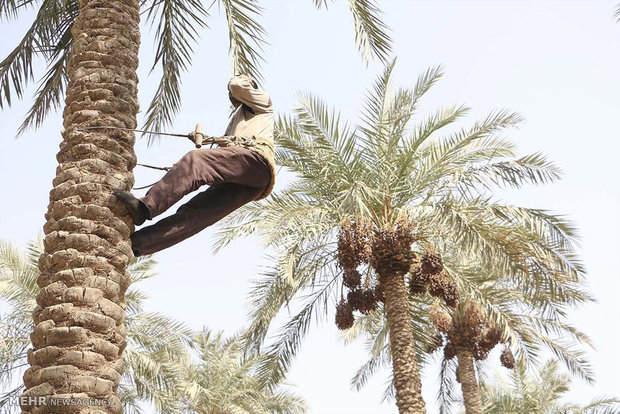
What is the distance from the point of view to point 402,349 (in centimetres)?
1248

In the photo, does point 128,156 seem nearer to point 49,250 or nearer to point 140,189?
point 140,189

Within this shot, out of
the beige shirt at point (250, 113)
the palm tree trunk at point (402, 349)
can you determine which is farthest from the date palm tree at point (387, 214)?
the beige shirt at point (250, 113)

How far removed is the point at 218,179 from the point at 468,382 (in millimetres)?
12712

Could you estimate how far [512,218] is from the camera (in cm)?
1268

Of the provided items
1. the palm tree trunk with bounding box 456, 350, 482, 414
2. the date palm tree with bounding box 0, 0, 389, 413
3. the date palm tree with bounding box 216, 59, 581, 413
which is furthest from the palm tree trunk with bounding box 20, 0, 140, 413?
the palm tree trunk with bounding box 456, 350, 482, 414

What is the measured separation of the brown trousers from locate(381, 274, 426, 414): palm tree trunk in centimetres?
783

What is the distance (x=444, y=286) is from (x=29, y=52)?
24.1 ft

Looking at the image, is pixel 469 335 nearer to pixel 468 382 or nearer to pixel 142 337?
pixel 468 382

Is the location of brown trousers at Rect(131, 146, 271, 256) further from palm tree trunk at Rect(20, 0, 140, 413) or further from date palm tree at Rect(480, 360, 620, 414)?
date palm tree at Rect(480, 360, 620, 414)

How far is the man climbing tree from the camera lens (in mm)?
4523

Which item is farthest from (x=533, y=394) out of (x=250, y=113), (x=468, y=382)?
(x=250, y=113)

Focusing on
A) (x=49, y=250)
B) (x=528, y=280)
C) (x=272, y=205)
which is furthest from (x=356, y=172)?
(x=49, y=250)

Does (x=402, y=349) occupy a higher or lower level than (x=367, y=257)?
lower

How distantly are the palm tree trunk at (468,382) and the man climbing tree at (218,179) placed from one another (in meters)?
12.0
